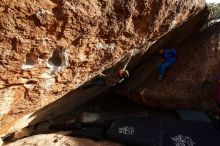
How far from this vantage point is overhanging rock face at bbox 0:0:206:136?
184 inches

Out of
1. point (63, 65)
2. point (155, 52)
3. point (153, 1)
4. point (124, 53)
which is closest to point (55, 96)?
point (63, 65)

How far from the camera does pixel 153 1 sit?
20.2 feet

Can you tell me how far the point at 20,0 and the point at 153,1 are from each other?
293 centimetres

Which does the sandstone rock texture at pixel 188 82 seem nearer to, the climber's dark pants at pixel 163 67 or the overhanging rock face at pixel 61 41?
the climber's dark pants at pixel 163 67

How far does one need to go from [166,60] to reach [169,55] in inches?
6.7

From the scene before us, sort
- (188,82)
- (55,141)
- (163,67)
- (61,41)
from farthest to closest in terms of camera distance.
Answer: (163,67) < (188,82) < (55,141) < (61,41)

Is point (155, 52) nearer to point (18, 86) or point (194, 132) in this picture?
point (194, 132)

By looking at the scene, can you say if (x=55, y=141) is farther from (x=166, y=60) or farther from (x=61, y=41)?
(x=166, y=60)

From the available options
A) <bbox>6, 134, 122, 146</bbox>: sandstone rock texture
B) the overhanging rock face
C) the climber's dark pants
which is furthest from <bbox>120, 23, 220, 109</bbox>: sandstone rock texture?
<bbox>6, 134, 122, 146</bbox>: sandstone rock texture

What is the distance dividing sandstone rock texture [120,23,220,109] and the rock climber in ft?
0.47

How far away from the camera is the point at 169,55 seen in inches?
334

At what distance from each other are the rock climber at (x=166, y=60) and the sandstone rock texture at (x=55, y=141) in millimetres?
2877

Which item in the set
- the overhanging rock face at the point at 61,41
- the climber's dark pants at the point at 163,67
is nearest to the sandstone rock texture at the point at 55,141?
the overhanging rock face at the point at 61,41

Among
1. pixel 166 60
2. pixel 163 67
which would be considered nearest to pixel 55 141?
pixel 163 67
